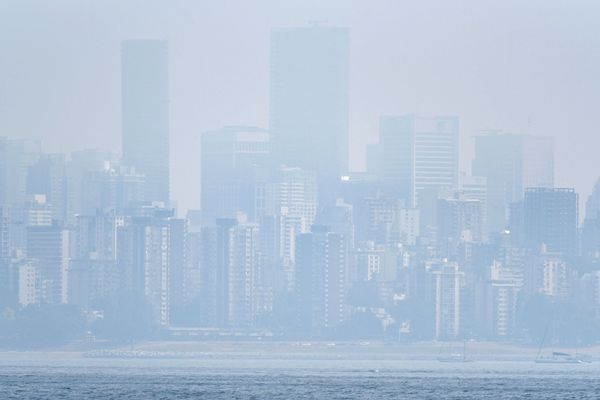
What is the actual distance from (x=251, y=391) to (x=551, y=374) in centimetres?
4605

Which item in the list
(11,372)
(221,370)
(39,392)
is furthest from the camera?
Result: (221,370)

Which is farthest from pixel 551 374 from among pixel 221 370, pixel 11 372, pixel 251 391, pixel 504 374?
pixel 251 391

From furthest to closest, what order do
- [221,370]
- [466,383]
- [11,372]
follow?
[221,370], [11,372], [466,383]

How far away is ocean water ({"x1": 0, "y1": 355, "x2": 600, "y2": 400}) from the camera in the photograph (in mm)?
141125

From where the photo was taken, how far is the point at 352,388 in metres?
149

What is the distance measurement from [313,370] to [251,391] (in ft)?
156

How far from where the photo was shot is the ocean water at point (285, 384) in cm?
14112

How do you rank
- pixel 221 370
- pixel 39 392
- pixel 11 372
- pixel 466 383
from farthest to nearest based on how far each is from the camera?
pixel 221 370, pixel 11 372, pixel 466 383, pixel 39 392

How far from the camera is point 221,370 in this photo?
189125 mm

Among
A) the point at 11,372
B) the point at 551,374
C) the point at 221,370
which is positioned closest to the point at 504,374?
the point at 551,374

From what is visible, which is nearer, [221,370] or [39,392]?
[39,392]

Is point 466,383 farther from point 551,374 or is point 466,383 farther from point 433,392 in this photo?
point 551,374

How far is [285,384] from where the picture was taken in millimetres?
155125

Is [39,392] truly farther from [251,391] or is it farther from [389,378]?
[389,378]
